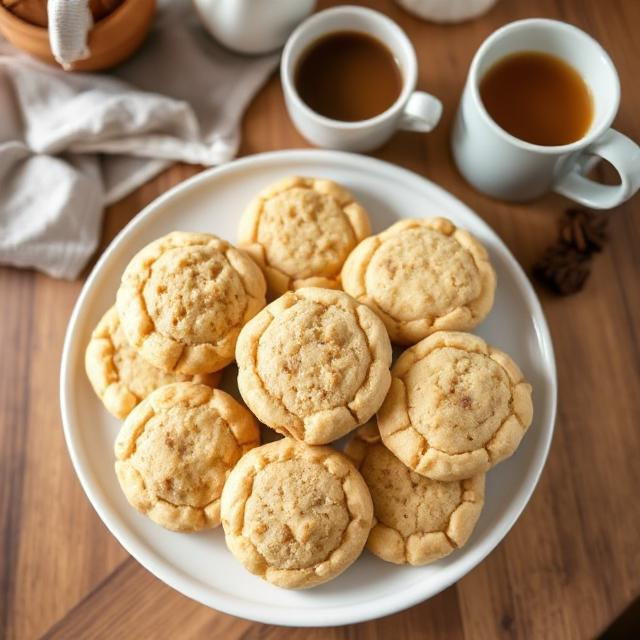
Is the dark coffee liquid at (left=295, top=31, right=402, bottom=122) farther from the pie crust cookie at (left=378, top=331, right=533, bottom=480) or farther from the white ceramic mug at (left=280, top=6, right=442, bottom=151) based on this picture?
the pie crust cookie at (left=378, top=331, right=533, bottom=480)

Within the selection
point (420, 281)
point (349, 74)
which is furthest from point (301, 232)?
point (349, 74)

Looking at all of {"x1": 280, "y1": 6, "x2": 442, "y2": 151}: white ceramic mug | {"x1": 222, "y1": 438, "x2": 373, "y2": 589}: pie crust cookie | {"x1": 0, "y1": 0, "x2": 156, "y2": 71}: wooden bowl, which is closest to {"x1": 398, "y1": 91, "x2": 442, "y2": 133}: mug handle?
{"x1": 280, "y1": 6, "x2": 442, "y2": 151}: white ceramic mug

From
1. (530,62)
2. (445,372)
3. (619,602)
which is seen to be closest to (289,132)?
(530,62)

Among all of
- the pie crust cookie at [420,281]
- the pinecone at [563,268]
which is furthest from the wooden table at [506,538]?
the pie crust cookie at [420,281]

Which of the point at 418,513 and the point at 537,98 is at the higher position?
the point at 537,98

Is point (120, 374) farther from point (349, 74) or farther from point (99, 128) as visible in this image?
point (349, 74)

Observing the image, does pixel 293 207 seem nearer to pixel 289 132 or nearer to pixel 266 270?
pixel 266 270
